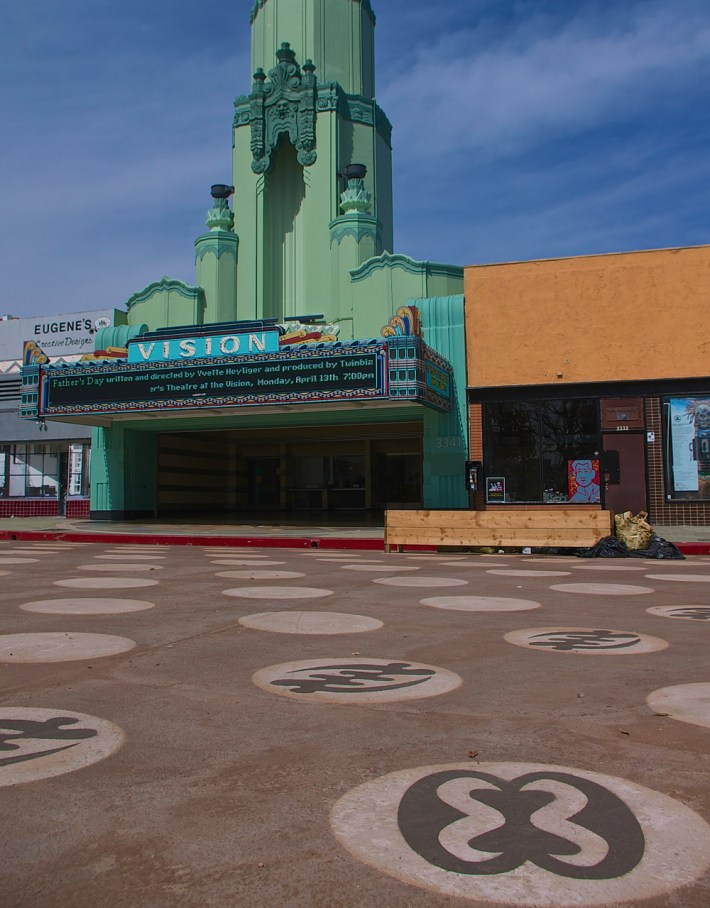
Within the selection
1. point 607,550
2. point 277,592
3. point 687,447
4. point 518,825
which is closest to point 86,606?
point 277,592

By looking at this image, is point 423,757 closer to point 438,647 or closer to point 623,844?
point 623,844

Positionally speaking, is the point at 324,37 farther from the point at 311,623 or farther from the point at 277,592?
the point at 311,623

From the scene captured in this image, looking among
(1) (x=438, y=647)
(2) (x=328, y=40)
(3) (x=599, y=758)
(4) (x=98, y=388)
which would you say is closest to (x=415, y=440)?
(4) (x=98, y=388)

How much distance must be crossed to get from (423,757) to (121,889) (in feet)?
4.87

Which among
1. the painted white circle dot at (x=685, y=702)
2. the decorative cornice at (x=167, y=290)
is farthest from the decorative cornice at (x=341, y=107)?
the painted white circle dot at (x=685, y=702)

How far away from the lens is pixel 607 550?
1509 centimetres

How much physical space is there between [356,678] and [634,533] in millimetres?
11954

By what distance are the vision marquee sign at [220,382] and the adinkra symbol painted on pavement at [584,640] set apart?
15456 mm

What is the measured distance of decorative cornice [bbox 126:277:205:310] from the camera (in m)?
29.6

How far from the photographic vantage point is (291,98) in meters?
30.7

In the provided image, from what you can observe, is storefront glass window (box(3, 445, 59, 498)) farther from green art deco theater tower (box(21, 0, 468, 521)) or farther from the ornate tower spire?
the ornate tower spire

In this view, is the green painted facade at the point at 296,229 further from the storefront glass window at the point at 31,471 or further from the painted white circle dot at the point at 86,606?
the painted white circle dot at the point at 86,606

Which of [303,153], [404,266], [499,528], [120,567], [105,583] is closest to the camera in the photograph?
[105,583]

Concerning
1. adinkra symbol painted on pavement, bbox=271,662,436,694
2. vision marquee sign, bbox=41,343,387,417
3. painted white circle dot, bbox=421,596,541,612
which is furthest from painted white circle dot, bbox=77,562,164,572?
vision marquee sign, bbox=41,343,387,417
